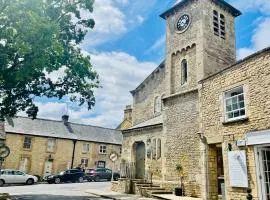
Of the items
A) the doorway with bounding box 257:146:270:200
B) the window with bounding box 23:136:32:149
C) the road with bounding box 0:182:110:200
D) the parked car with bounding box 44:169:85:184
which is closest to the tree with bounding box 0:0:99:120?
the road with bounding box 0:182:110:200

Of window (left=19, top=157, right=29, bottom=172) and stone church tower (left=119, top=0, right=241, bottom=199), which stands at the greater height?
stone church tower (left=119, top=0, right=241, bottom=199)

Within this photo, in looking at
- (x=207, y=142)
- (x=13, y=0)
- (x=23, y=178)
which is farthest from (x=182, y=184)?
(x=23, y=178)

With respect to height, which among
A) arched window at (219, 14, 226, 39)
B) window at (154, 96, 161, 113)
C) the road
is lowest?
the road

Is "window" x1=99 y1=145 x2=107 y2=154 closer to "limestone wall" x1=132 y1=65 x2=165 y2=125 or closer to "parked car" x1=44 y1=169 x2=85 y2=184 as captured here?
"parked car" x1=44 y1=169 x2=85 y2=184

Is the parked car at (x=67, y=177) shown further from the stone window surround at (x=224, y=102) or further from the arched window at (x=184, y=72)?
the stone window surround at (x=224, y=102)

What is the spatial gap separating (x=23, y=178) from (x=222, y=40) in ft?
72.7

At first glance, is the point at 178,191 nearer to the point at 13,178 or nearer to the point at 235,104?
the point at 235,104

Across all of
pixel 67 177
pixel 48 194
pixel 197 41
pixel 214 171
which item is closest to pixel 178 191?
pixel 214 171

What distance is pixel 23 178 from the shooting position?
26.5 m

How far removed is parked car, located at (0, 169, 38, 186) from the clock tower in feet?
57.6

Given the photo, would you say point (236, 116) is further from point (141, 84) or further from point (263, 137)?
point (141, 84)

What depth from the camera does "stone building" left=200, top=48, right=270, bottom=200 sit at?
11016mm

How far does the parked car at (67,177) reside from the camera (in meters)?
28.4

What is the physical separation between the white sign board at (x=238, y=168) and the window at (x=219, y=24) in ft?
31.1
